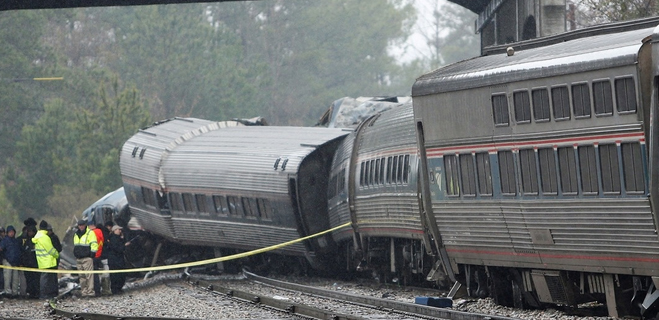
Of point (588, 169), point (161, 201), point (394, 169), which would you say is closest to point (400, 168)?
point (394, 169)

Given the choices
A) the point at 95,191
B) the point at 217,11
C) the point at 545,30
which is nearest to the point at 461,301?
the point at 545,30

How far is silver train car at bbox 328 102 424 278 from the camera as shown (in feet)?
63.5

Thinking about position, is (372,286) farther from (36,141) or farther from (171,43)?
(171,43)

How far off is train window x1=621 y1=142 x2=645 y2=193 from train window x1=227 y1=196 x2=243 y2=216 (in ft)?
54.8

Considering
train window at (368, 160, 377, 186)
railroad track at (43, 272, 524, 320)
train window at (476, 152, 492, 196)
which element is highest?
train window at (476, 152, 492, 196)

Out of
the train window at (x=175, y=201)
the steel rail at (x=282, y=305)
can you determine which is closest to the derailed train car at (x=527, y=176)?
the steel rail at (x=282, y=305)

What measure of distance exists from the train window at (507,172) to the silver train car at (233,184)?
11.5 meters

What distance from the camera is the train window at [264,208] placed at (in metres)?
26.2

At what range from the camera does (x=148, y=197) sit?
31906mm

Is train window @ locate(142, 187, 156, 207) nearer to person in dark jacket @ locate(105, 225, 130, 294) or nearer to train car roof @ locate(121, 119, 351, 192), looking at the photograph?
train car roof @ locate(121, 119, 351, 192)

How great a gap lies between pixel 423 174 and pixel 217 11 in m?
68.4

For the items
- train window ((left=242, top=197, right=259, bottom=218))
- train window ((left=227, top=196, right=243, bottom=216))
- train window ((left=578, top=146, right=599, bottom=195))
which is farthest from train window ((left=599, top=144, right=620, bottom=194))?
train window ((left=227, top=196, right=243, bottom=216))

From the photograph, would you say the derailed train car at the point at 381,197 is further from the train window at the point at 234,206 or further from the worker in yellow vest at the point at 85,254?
the worker in yellow vest at the point at 85,254

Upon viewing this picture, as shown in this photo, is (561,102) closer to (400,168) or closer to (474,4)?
(400,168)
